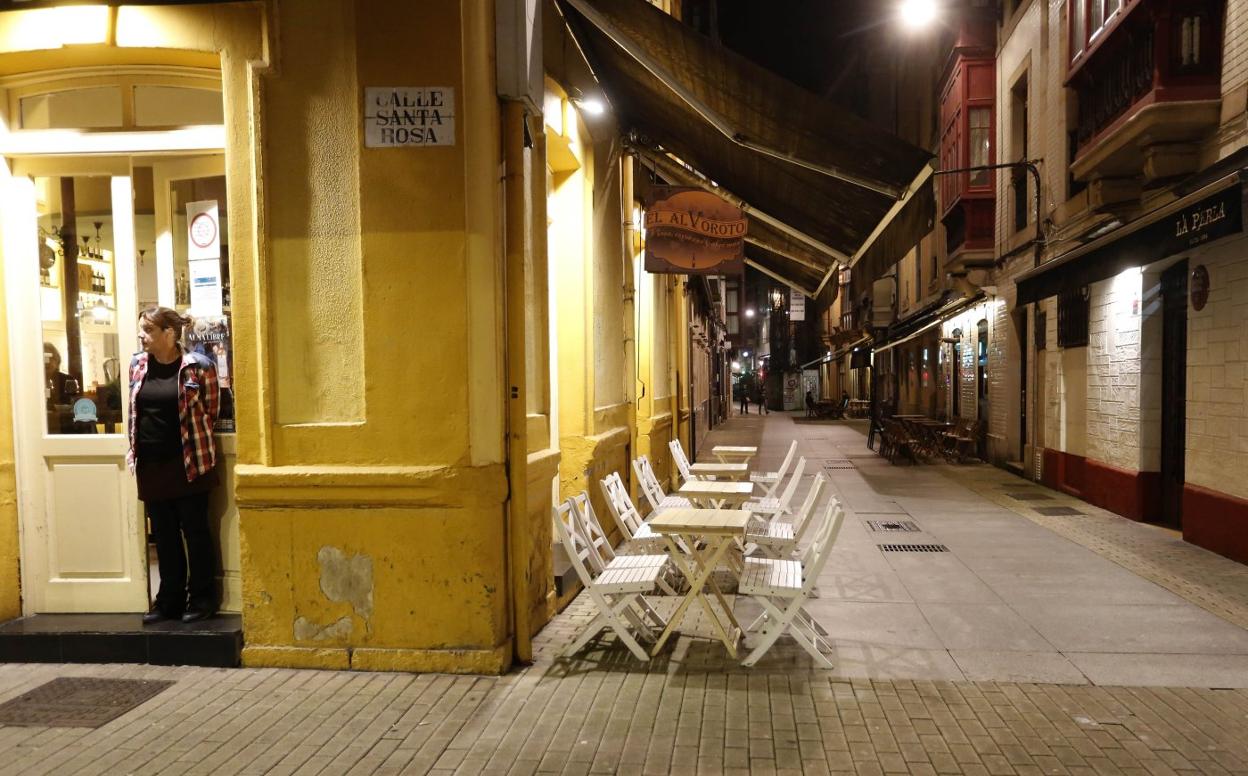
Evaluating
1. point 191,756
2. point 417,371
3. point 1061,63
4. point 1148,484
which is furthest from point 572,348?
point 1061,63

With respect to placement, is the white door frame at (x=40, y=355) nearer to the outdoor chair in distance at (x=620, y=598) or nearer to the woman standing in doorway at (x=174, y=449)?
the woman standing in doorway at (x=174, y=449)

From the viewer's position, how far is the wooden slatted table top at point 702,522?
14.7 feet

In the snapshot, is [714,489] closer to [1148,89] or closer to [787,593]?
[787,593]

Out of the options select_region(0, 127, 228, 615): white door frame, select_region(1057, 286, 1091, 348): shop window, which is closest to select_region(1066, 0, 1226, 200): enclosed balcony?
select_region(1057, 286, 1091, 348): shop window

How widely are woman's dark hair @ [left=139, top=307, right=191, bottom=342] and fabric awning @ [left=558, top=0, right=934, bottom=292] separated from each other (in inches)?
139

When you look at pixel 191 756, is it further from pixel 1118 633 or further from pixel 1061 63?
pixel 1061 63

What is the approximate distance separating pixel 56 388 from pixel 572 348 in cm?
376

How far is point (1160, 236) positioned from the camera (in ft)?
22.4

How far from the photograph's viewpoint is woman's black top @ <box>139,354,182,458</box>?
4609 mm

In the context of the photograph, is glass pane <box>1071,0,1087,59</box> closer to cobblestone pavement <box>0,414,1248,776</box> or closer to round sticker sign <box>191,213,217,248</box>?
cobblestone pavement <box>0,414,1248,776</box>

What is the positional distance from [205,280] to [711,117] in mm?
3986

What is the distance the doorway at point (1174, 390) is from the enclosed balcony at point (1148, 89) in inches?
48.0

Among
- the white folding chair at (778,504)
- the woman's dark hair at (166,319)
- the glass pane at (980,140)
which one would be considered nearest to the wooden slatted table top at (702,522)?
the white folding chair at (778,504)

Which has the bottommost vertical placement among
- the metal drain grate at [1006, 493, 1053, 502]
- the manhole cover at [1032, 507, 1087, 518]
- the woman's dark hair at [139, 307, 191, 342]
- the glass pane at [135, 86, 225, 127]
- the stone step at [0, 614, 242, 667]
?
the metal drain grate at [1006, 493, 1053, 502]
